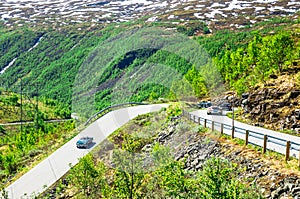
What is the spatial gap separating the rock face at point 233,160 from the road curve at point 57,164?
20.2 feet

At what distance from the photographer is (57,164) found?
2577 cm

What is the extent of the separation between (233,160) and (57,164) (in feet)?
48.9

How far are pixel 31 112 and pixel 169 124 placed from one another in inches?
2729

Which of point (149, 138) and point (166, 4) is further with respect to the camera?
point (166, 4)

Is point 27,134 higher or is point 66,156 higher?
point 66,156

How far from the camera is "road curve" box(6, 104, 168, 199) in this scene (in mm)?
22469

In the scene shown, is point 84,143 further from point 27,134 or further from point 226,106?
point 27,134

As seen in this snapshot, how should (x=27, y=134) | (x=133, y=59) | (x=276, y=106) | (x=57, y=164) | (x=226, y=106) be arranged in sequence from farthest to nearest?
(x=133, y=59), (x=27, y=134), (x=226, y=106), (x=57, y=164), (x=276, y=106)

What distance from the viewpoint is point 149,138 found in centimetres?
2814

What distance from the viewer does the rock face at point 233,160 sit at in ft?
40.8

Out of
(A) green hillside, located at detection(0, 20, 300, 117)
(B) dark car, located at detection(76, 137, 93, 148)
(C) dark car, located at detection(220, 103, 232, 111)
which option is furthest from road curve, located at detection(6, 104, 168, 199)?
(A) green hillside, located at detection(0, 20, 300, 117)

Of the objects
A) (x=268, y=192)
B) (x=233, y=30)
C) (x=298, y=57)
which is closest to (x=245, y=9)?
(x=233, y=30)

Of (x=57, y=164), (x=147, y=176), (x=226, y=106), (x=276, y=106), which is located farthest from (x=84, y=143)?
(x=276, y=106)

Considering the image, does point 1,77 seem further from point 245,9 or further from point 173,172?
point 173,172
